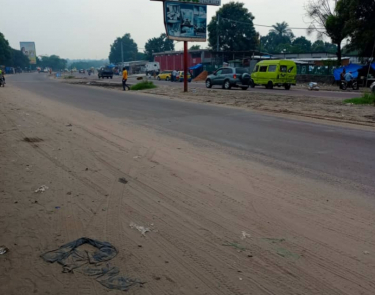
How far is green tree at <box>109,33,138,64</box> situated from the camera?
144 meters

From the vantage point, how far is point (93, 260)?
129 inches

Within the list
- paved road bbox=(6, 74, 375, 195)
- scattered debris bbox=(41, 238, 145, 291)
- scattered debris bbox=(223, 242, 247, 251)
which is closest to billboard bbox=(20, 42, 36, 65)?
paved road bbox=(6, 74, 375, 195)

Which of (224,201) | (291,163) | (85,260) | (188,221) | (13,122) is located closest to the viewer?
(85,260)

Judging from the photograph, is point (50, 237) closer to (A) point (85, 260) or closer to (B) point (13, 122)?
(A) point (85, 260)

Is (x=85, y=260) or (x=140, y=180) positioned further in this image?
(x=140, y=180)

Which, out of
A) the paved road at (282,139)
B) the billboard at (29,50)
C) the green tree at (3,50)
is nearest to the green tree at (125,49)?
the billboard at (29,50)

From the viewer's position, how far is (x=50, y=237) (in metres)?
3.69

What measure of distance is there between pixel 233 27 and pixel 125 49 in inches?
3711

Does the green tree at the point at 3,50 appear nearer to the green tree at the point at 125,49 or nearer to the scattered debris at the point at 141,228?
the green tree at the point at 125,49

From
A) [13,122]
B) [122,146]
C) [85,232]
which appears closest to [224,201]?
[85,232]

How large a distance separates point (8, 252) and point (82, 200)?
1325 millimetres

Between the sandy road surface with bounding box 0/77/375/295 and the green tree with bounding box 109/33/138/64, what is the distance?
142451 mm

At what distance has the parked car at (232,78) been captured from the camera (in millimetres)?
26141

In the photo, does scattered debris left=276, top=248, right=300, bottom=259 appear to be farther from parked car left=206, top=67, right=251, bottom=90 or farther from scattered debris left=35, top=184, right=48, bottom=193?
parked car left=206, top=67, right=251, bottom=90
